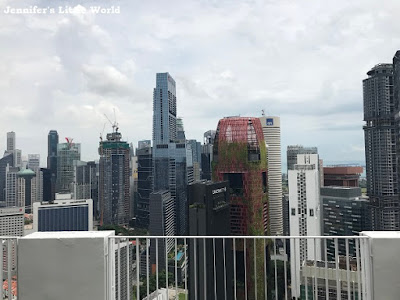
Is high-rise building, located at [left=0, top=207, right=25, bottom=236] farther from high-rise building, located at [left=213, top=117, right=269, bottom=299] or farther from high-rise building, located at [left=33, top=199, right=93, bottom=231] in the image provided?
high-rise building, located at [left=213, top=117, right=269, bottom=299]

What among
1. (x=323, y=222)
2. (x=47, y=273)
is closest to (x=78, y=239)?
(x=47, y=273)

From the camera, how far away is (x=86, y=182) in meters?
52.7

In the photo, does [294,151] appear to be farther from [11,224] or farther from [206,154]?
[11,224]

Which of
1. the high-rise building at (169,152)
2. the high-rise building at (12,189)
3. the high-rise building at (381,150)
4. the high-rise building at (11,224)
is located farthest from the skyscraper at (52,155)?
the high-rise building at (381,150)

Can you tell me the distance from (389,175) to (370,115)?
335 inches

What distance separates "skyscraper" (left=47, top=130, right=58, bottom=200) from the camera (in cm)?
5425

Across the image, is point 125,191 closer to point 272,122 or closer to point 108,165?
point 108,165

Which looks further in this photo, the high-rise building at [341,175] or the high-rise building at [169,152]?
the high-rise building at [169,152]

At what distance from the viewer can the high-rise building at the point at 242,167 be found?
132ft

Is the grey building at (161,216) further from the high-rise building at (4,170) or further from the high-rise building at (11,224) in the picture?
the high-rise building at (4,170)

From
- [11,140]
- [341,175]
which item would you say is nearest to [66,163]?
[11,140]

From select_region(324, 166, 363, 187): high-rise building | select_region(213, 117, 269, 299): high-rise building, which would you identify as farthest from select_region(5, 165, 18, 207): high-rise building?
select_region(324, 166, 363, 187): high-rise building

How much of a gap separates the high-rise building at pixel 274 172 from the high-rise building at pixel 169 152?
14796 millimetres

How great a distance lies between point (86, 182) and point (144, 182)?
10.3 meters
